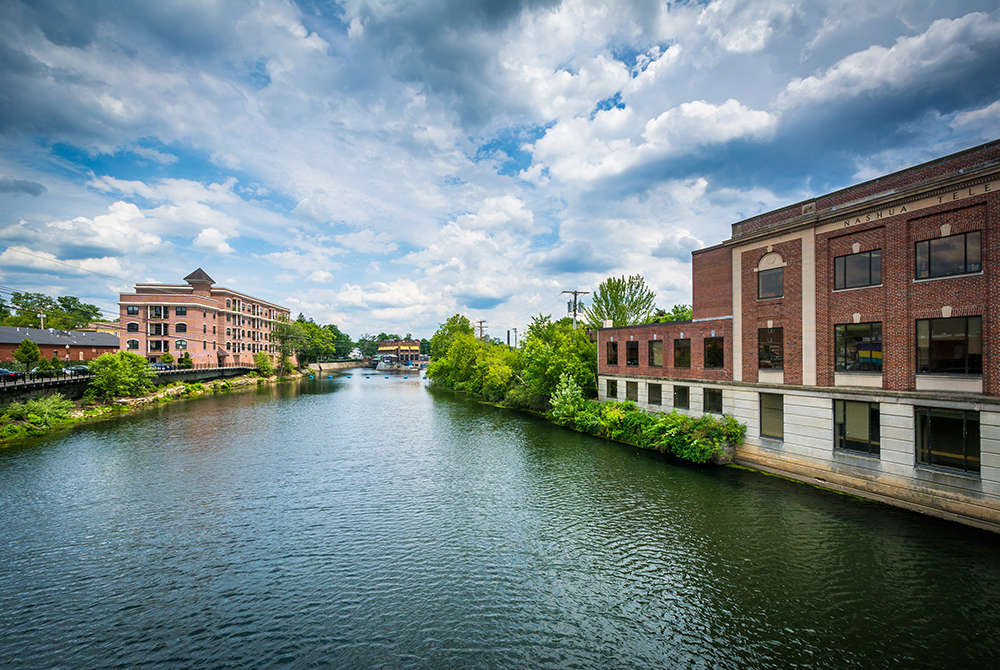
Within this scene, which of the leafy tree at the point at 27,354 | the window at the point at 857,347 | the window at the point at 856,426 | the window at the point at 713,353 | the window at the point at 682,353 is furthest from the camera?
the leafy tree at the point at 27,354

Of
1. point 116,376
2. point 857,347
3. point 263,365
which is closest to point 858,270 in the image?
point 857,347

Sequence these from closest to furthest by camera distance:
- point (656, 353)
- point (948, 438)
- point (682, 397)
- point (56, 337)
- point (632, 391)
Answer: point (948, 438) → point (682, 397) → point (656, 353) → point (632, 391) → point (56, 337)

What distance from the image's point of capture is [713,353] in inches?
1119

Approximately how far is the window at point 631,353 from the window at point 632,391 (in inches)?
70.2

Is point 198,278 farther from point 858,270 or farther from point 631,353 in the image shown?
point 858,270

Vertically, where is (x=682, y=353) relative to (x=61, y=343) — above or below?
below

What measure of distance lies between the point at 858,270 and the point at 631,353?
56.6ft

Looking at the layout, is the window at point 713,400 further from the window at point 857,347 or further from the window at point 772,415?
the window at point 857,347

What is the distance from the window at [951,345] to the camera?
55.1 feet

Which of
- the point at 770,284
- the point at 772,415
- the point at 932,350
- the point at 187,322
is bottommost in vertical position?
the point at 772,415

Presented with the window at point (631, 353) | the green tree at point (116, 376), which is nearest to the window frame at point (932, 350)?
the window at point (631, 353)

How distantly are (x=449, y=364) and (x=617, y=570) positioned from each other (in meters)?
69.8

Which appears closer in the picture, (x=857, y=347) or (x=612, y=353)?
(x=857, y=347)

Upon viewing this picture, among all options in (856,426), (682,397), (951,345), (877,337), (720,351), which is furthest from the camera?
(682,397)
